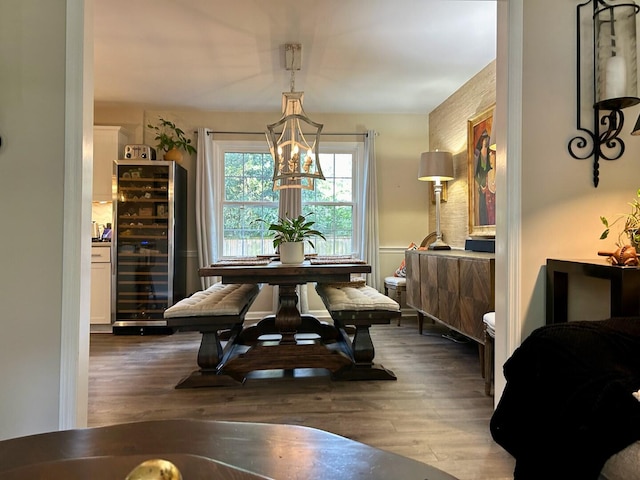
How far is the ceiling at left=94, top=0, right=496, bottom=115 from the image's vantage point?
261cm

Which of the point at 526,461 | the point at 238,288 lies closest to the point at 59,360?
the point at 526,461

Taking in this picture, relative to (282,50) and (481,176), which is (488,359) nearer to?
(481,176)

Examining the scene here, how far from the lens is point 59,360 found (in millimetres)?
1464

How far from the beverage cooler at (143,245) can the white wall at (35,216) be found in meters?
2.72

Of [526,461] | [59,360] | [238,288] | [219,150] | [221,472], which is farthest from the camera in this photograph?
[219,150]

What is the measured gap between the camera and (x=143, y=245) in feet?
13.8

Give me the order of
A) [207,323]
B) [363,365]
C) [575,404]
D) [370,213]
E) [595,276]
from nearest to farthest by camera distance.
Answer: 1. [575,404]
2. [595,276]
3. [207,323]
4. [363,365]
5. [370,213]

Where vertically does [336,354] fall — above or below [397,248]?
below

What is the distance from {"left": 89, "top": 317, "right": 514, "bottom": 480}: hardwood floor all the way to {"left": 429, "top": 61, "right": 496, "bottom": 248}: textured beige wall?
1.45 m

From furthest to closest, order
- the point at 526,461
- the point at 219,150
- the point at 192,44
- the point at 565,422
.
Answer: the point at 219,150 < the point at 192,44 < the point at 526,461 < the point at 565,422

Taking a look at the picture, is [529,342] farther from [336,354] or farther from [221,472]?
[336,354]

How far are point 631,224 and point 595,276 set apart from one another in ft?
1.06

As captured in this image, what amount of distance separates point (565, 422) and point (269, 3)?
2.80 meters

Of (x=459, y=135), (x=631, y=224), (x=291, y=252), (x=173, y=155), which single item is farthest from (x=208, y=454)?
(x=173, y=155)
